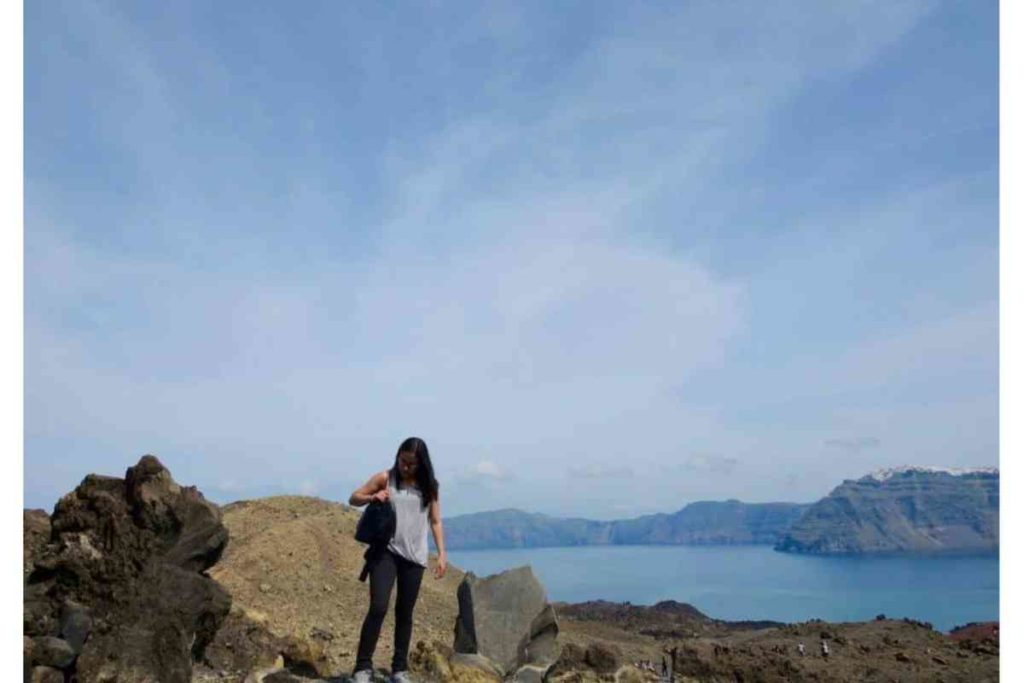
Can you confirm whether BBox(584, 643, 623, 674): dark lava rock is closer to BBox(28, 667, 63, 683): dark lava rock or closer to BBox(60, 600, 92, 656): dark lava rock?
BBox(60, 600, 92, 656): dark lava rock

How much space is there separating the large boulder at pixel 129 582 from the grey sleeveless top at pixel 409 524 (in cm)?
275

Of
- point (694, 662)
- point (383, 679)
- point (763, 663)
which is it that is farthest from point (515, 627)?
point (383, 679)

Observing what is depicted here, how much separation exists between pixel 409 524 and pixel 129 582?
3402 mm

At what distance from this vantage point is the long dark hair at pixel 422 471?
359 inches

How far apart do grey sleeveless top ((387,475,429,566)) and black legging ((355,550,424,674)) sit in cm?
8

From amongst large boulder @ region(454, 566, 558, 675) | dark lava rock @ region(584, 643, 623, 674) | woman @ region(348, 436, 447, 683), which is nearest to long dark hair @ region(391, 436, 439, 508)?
woman @ region(348, 436, 447, 683)

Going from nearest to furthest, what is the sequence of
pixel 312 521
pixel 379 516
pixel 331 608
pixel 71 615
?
1. pixel 379 516
2. pixel 71 615
3. pixel 331 608
4. pixel 312 521

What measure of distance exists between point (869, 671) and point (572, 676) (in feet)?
16.5

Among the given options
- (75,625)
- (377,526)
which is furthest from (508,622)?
(75,625)

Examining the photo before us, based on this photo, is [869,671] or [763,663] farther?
[869,671]

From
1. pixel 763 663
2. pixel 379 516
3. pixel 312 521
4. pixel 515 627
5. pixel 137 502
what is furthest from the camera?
pixel 312 521

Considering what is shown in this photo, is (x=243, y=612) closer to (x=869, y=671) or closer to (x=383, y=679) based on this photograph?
(x=383, y=679)

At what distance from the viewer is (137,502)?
10.6 meters

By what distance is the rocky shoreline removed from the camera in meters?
10.1
